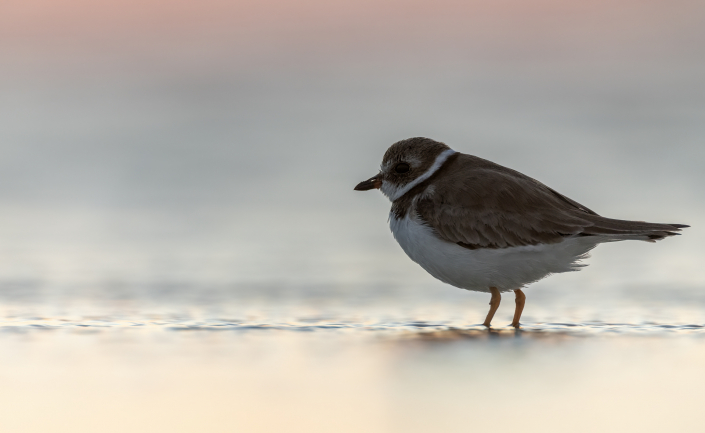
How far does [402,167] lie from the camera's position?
23.0 feet

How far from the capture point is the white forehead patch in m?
6.86

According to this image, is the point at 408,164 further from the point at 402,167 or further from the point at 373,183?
the point at 373,183

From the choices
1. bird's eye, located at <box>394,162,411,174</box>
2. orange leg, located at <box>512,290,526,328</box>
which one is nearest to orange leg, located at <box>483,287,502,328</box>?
orange leg, located at <box>512,290,526,328</box>

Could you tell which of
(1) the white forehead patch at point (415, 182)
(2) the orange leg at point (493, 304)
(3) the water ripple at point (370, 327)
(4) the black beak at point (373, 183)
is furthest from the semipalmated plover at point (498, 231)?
(4) the black beak at point (373, 183)

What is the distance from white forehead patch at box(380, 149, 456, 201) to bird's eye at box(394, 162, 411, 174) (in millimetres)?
123

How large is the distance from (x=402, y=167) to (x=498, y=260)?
123 cm

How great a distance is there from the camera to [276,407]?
4391mm

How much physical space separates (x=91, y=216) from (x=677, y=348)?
23.6ft

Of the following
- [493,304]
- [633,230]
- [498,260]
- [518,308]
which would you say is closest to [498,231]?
[498,260]

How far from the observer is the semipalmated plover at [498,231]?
612 cm

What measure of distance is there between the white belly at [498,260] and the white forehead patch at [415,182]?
1.85 ft

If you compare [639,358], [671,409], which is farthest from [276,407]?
[639,358]

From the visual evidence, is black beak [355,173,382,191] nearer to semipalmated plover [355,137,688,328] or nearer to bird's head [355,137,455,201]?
bird's head [355,137,455,201]

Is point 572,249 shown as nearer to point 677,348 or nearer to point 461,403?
point 677,348
